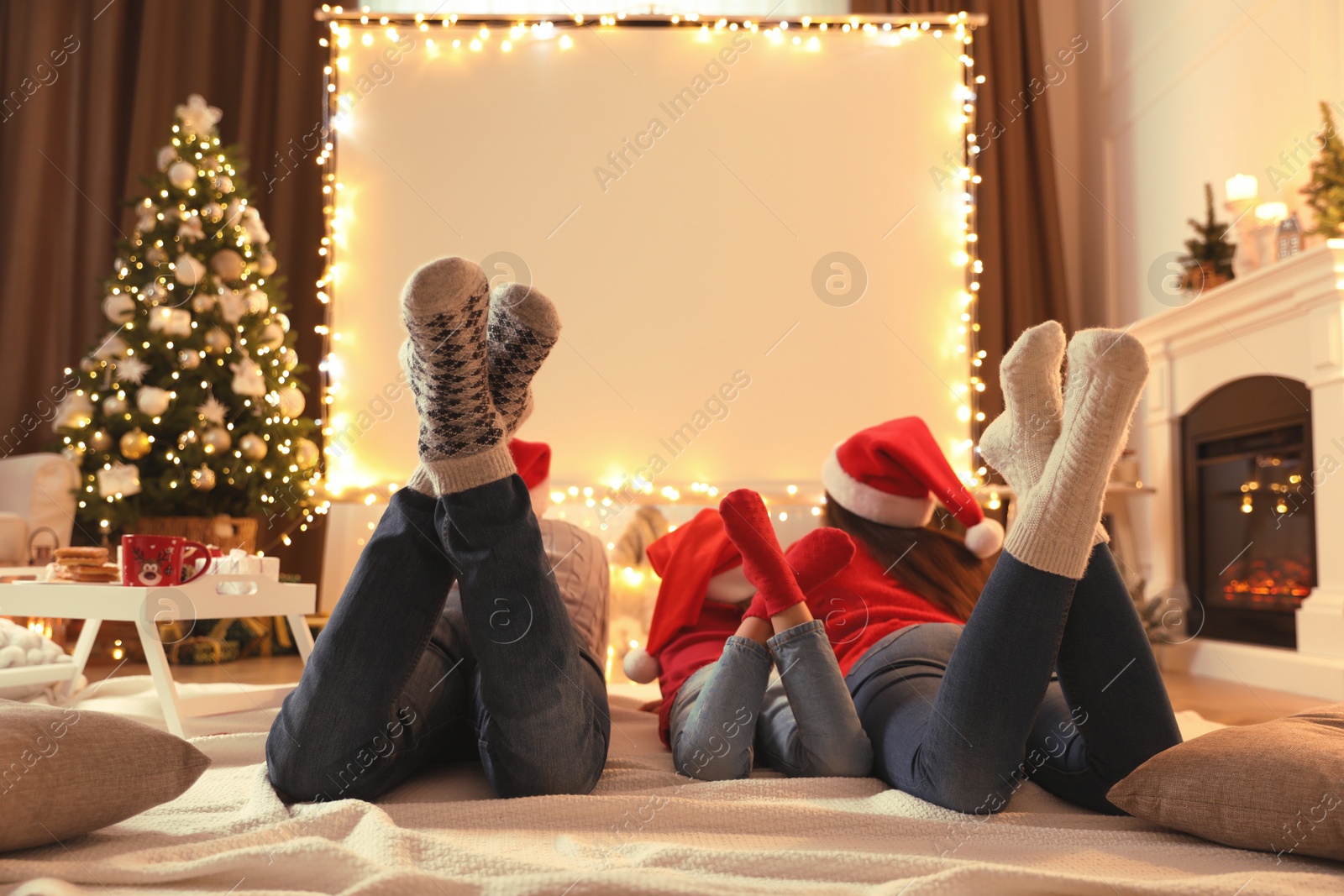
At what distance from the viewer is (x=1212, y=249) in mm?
3301

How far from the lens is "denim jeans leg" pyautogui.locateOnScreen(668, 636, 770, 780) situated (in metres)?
1.11

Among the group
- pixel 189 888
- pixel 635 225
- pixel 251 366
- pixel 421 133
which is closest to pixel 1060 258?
pixel 635 225

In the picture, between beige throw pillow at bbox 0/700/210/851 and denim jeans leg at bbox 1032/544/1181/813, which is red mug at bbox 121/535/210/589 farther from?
denim jeans leg at bbox 1032/544/1181/813

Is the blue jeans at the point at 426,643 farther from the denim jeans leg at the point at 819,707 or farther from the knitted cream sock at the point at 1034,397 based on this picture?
the knitted cream sock at the point at 1034,397

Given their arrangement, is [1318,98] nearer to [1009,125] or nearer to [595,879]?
[1009,125]

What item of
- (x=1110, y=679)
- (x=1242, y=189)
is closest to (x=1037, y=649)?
(x=1110, y=679)

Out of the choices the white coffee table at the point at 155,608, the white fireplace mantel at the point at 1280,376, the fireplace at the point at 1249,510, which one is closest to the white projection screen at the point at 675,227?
the white fireplace mantel at the point at 1280,376

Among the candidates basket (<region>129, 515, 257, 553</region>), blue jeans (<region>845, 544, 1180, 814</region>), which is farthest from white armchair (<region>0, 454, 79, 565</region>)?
blue jeans (<region>845, 544, 1180, 814</region>)

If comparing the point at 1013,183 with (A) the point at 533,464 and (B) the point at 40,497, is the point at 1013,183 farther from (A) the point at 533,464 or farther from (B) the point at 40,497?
(B) the point at 40,497

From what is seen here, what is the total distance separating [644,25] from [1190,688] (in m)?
2.97

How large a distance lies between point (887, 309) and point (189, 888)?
11.1 feet

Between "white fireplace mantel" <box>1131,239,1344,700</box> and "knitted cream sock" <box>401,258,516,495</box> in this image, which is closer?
"knitted cream sock" <box>401,258,516,495</box>

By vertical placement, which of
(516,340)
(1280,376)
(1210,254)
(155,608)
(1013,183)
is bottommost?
(155,608)

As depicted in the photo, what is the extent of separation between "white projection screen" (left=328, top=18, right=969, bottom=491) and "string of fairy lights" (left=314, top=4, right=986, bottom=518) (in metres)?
0.01
